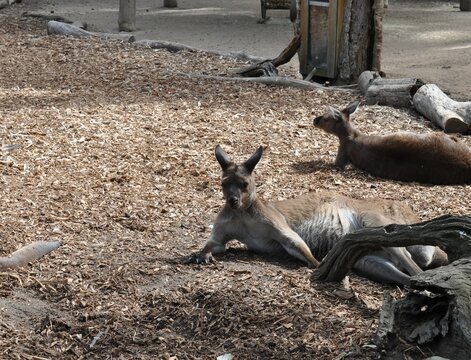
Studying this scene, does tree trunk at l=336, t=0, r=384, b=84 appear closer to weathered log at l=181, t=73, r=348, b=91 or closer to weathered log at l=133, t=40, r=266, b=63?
weathered log at l=181, t=73, r=348, b=91

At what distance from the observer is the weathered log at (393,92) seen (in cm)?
1135

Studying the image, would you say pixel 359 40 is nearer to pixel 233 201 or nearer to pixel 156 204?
pixel 156 204

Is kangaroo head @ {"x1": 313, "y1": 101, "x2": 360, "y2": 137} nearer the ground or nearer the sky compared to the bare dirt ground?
nearer the sky

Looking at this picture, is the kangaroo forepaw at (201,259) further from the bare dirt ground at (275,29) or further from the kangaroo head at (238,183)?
the bare dirt ground at (275,29)

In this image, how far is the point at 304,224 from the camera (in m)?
6.63

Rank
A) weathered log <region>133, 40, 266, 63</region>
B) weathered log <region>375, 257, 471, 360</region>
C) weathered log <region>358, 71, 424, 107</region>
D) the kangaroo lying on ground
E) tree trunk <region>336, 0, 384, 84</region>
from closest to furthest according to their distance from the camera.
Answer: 1. weathered log <region>375, 257, 471, 360</region>
2. the kangaroo lying on ground
3. weathered log <region>358, 71, 424, 107</region>
4. tree trunk <region>336, 0, 384, 84</region>
5. weathered log <region>133, 40, 266, 63</region>

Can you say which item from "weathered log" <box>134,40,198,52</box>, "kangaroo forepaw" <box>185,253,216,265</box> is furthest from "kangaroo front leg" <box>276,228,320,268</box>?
"weathered log" <box>134,40,198,52</box>

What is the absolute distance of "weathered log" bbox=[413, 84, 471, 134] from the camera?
10266 millimetres

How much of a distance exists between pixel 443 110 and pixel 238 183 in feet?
15.8

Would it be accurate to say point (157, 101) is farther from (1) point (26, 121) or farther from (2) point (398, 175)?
(2) point (398, 175)

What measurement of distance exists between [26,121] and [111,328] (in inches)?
204

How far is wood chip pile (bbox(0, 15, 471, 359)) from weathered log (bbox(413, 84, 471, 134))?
21cm

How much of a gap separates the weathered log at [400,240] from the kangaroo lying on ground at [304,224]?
39 cm

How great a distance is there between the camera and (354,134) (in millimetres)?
9258
